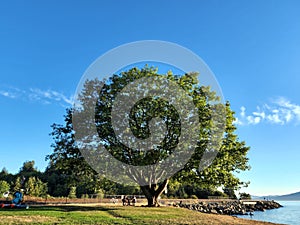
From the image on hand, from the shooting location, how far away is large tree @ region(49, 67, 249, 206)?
27.0m

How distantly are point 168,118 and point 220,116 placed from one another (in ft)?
17.5

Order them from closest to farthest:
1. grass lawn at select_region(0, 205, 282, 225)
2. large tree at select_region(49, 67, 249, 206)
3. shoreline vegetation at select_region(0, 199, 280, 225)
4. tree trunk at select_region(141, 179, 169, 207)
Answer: grass lawn at select_region(0, 205, 282, 225) → shoreline vegetation at select_region(0, 199, 280, 225) → large tree at select_region(49, 67, 249, 206) → tree trunk at select_region(141, 179, 169, 207)

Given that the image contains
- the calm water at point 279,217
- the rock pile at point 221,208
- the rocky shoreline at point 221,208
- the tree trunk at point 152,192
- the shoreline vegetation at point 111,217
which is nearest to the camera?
the shoreline vegetation at point 111,217

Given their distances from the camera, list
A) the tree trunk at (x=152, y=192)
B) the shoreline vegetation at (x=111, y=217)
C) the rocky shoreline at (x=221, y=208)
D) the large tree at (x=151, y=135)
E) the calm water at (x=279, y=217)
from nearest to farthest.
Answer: the shoreline vegetation at (x=111, y=217), the large tree at (x=151, y=135), the tree trunk at (x=152, y=192), the calm water at (x=279, y=217), the rocky shoreline at (x=221, y=208)

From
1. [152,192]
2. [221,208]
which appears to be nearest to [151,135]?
[152,192]

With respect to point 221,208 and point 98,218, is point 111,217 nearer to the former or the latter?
point 98,218

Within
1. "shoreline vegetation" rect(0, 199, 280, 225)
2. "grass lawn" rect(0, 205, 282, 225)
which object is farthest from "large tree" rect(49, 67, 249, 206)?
"grass lawn" rect(0, 205, 282, 225)

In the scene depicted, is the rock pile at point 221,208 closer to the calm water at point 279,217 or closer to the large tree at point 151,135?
the calm water at point 279,217

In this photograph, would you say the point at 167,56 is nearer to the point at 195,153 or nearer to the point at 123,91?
the point at 123,91

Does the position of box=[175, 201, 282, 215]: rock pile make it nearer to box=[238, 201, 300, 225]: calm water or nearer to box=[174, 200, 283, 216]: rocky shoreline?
box=[174, 200, 283, 216]: rocky shoreline

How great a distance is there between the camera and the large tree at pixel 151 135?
88.5ft

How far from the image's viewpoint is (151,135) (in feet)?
88.8

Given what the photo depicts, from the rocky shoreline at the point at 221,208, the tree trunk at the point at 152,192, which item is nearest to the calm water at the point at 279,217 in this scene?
the rocky shoreline at the point at 221,208

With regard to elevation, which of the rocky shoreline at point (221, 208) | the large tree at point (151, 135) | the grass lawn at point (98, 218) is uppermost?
the large tree at point (151, 135)
